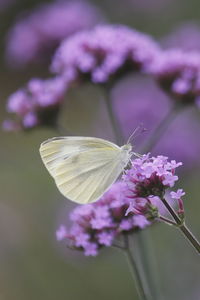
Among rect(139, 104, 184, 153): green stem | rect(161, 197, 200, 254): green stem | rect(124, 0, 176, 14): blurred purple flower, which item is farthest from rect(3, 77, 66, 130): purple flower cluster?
rect(124, 0, 176, 14): blurred purple flower

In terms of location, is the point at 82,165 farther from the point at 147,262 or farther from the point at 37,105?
the point at 37,105

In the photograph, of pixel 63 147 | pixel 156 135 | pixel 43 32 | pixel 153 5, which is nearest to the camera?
pixel 63 147

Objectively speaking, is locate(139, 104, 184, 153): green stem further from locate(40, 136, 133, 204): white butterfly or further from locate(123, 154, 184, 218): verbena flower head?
locate(123, 154, 184, 218): verbena flower head

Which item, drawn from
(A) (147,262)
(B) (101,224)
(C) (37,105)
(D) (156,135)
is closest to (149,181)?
(B) (101,224)

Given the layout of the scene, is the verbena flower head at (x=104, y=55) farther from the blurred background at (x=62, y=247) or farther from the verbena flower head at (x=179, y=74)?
the blurred background at (x=62, y=247)

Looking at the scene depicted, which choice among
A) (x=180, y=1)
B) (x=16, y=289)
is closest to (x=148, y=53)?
(x=16, y=289)

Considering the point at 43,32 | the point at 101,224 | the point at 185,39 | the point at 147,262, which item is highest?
the point at 43,32

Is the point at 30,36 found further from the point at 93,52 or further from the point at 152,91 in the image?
the point at 93,52
